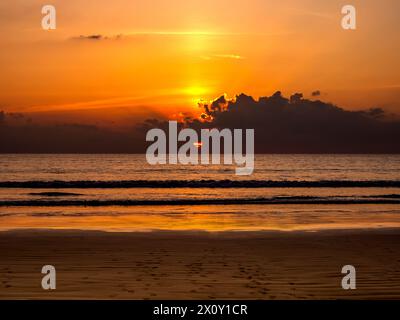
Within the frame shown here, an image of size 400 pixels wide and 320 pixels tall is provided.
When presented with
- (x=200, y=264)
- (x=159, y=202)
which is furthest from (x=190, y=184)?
(x=200, y=264)

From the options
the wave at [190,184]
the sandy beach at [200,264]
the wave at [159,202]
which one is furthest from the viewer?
the wave at [190,184]

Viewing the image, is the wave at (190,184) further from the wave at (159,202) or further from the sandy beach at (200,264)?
the sandy beach at (200,264)

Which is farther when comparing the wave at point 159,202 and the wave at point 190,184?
the wave at point 190,184

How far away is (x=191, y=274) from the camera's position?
37.3 feet

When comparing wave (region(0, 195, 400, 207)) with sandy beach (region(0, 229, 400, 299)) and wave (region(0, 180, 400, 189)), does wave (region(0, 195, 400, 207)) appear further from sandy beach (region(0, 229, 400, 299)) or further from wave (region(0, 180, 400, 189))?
wave (region(0, 180, 400, 189))

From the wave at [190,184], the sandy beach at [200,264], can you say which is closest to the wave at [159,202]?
the sandy beach at [200,264]

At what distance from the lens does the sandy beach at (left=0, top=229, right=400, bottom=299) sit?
9867 millimetres

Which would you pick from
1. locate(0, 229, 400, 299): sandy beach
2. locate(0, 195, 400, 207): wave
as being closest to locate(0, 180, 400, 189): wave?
locate(0, 195, 400, 207): wave

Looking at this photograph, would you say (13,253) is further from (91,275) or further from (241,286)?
(241,286)

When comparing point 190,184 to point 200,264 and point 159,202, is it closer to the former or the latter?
point 159,202

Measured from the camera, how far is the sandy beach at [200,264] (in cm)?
987

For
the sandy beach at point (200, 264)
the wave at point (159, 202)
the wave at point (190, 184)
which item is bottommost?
the sandy beach at point (200, 264)
